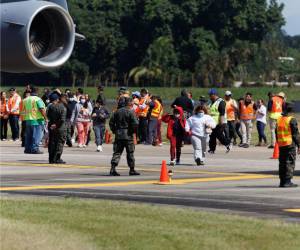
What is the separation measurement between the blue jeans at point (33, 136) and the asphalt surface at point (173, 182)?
0.30m

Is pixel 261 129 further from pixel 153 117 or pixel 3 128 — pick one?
pixel 3 128

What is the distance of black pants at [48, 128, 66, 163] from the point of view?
25344 millimetres

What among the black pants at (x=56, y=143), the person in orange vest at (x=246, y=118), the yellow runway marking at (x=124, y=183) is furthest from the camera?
the person in orange vest at (x=246, y=118)

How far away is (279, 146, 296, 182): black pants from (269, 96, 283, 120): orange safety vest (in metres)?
10.9

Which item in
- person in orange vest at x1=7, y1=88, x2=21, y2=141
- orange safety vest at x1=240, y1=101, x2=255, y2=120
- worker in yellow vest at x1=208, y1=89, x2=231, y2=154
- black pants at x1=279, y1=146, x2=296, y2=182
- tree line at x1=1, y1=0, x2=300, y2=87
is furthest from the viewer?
tree line at x1=1, y1=0, x2=300, y2=87

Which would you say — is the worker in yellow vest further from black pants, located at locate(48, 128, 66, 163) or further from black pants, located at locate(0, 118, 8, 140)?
black pants, located at locate(0, 118, 8, 140)

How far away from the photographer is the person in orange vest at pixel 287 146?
2009 centimetres

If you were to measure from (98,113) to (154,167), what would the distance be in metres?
6.51

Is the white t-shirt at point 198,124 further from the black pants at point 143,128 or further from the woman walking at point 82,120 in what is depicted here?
the black pants at point 143,128

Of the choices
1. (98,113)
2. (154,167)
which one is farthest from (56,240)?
(98,113)

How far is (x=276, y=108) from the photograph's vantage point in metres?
31.8

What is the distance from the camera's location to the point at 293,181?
70.7 feet

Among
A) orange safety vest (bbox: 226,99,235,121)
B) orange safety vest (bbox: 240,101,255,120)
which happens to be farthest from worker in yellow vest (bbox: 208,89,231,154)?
orange safety vest (bbox: 240,101,255,120)

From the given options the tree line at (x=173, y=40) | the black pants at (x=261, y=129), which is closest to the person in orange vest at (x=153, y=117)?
the black pants at (x=261, y=129)
